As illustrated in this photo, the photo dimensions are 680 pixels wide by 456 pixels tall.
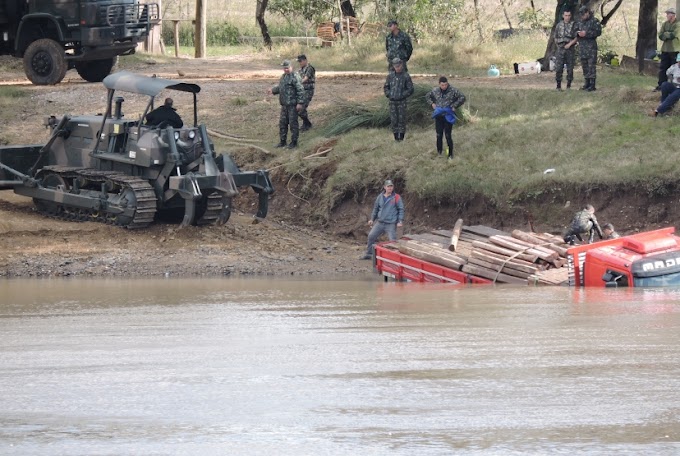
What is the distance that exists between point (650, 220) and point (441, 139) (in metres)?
4.23

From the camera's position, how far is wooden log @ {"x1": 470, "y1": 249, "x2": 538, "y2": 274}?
18.0 metres

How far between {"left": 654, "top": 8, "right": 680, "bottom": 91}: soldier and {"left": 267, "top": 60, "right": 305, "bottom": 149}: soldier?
23.1 ft

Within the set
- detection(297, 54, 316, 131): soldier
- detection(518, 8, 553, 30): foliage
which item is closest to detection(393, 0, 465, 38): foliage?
detection(518, 8, 553, 30): foliage

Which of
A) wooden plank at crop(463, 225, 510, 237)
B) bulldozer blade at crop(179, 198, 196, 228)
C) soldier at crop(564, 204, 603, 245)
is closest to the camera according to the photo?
soldier at crop(564, 204, 603, 245)

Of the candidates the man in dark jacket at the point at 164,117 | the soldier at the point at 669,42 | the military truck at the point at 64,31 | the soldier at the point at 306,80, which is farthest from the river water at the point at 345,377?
the military truck at the point at 64,31

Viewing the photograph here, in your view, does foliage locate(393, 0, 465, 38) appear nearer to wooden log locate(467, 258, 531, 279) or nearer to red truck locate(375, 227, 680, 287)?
wooden log locate(467, 258, 531, 279)

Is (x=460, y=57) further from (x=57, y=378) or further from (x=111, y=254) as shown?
(x=57, y=378)

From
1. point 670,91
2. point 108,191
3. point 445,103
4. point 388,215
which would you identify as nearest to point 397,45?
point 445,103

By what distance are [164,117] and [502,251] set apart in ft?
21.3

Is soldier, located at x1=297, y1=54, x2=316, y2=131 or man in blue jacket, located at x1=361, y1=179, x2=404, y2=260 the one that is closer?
man in blue jacket, located at x1=361, y1=179, x2=404, y2=260

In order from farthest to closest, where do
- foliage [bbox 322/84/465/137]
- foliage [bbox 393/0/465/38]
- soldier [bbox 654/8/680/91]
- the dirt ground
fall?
foliage [bbox 393/0/465/38] → foliage [bbox 322/84/465/137] → soldier [bbox 654/8/680/91] → the dirt ground

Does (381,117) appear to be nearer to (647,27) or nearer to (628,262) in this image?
(647,27)

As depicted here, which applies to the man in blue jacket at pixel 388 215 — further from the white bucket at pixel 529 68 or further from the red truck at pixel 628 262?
the white bucket at pixel 529 68

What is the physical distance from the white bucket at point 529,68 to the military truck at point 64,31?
9006 millimetres
